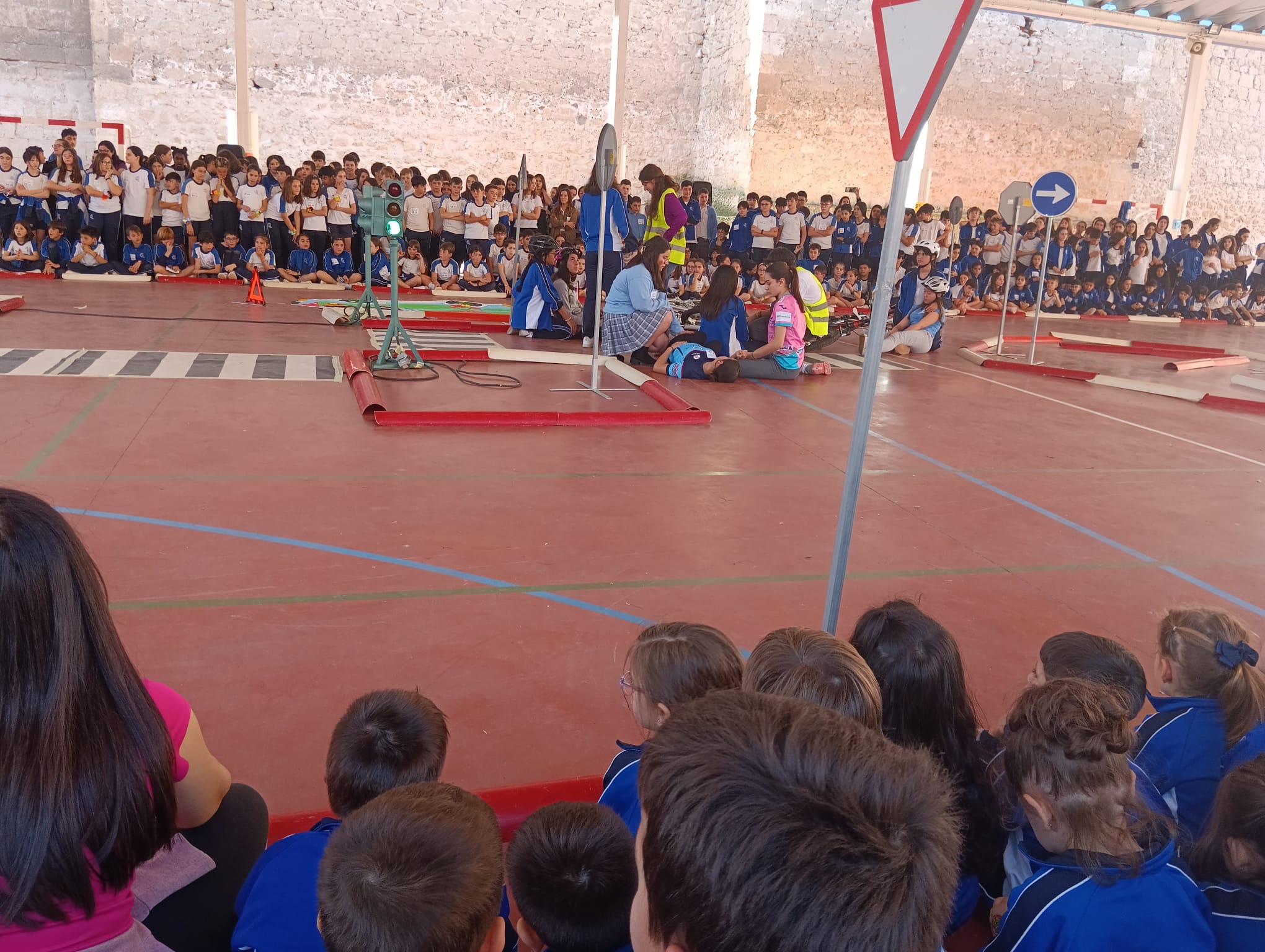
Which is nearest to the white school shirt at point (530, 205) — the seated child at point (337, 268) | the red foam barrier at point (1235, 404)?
the seated child at point (337, 268)

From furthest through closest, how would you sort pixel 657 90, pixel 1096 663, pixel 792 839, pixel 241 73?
1. pixel 657 90
2. pixel 241 73
3. pixel 1096 663
4. pixel 792 839

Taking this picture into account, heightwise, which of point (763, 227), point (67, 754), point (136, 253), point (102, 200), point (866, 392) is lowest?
point (67, 754)

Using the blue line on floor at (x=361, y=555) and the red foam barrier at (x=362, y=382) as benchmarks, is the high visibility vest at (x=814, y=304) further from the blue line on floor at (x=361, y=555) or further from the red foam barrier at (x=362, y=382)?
the blue line on floor at (x=361, y=555)

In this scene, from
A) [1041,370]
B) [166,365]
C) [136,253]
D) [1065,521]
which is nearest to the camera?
[1065,521]

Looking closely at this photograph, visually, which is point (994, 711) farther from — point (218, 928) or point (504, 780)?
point (218, 928)

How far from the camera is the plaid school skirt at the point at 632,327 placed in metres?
9.11

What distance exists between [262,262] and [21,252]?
3.04 meters

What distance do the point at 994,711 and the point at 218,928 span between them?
2425 millimetres

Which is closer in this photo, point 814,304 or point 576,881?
point 576,881

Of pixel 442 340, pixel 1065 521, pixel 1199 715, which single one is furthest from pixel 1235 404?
pixel 1199 715

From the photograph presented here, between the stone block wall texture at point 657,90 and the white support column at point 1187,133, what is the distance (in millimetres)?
206

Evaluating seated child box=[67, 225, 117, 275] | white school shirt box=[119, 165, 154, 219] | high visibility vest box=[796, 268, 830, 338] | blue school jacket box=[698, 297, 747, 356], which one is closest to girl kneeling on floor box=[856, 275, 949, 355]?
high visibility vest box=[796, 268, 830, 338]

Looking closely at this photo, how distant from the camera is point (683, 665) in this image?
215 centimetres

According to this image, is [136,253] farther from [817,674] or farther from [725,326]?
[817,674]
